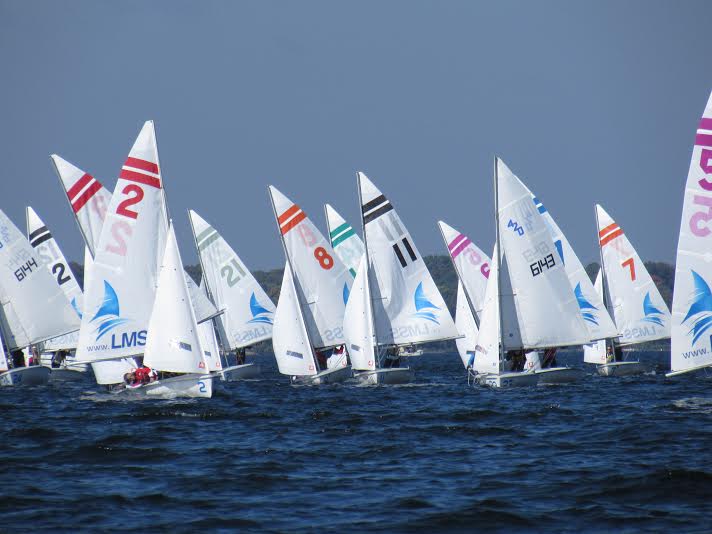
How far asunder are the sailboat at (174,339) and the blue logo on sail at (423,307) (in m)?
11.9

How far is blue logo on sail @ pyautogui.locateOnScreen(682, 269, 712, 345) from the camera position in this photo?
21297mm

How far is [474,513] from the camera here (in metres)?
12.9

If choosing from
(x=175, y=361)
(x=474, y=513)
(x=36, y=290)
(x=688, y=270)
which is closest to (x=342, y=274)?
(x=36, y=290)

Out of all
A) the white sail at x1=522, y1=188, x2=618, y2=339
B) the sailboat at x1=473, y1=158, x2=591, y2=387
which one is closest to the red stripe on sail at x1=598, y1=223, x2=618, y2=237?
the white sail at x1=522, y1=188, x2=618, y2=339

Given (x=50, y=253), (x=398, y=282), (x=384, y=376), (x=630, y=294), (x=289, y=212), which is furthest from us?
(x=50, y=253)

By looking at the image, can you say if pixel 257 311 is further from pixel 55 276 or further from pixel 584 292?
pixel 584 292

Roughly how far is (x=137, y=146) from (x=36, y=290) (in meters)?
9.96

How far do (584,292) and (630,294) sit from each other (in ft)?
12.3

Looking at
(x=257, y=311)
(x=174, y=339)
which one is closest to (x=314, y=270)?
(x=257, y=311)

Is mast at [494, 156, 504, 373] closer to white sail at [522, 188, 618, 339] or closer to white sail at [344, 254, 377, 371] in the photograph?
white sail at [522, 188, 618, 339]

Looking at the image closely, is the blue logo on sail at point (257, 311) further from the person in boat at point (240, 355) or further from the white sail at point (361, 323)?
the white sail at point (361, 323)

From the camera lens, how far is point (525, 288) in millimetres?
30734

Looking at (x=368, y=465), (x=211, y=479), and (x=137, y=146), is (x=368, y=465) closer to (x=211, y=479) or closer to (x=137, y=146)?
(x=211, y=479)

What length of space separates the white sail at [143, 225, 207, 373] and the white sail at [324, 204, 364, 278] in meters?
19.8
